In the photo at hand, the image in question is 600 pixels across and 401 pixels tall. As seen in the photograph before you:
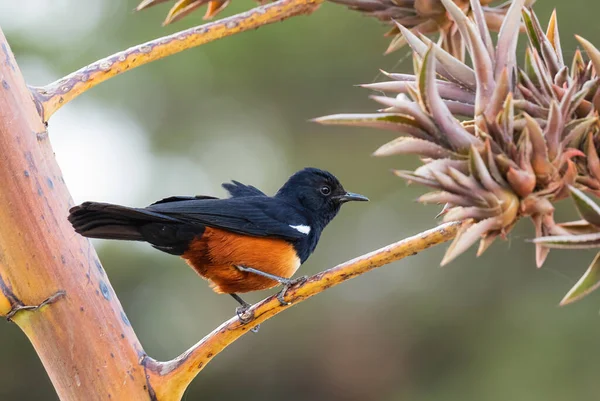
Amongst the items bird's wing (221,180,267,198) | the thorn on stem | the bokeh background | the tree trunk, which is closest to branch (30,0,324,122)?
the tree trunk

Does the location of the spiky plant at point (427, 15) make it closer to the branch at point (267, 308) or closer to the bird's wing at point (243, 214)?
the branch at point (267, 308)

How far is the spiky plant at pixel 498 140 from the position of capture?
1.15 m

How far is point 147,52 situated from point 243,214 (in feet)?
3.03

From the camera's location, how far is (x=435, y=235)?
1331mm

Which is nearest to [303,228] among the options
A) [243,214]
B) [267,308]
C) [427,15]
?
[243,214]

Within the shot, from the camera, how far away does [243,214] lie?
2482 mm

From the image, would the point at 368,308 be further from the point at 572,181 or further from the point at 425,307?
the point at 572,181

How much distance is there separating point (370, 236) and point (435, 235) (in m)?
4.70

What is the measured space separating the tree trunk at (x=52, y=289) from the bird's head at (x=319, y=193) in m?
1.45

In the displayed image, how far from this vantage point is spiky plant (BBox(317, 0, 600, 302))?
45.1 inches

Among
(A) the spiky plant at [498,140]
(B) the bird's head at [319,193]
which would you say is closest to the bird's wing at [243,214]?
(B) the bird's head at [319,193]

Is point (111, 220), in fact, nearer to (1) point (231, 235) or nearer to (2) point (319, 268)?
(1) point (231, 235)

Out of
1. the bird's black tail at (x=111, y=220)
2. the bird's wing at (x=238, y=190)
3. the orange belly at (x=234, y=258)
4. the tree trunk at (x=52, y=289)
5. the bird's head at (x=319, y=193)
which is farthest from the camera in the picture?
the bird's head at (x=319, y=193)

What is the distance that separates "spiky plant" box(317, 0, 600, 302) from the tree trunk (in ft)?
1.98
